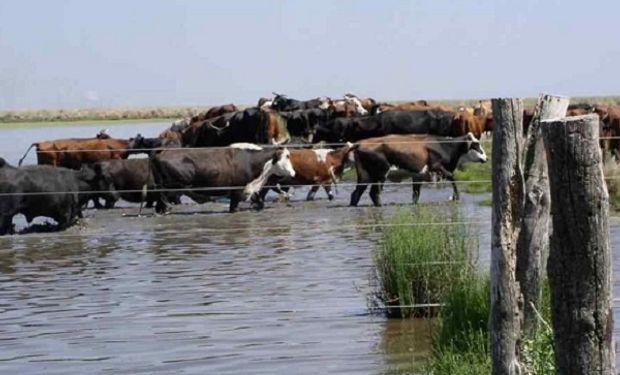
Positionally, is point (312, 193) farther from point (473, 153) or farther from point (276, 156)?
point (473, 153)

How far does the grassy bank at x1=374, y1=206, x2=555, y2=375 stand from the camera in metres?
8.35

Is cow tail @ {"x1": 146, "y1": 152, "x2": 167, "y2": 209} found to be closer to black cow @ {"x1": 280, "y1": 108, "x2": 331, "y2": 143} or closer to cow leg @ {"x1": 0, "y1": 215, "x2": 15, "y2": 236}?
cow leg @ {"x1": 0, "y1": 215, "x2": 15, "y2": 236}

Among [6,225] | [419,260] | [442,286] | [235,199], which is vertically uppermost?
[419,260]

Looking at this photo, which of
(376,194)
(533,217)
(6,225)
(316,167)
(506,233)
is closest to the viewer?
(506,233)

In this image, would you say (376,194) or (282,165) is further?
(282,165)

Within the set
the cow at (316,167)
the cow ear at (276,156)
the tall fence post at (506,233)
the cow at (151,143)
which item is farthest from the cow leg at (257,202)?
the tall fence post at (506,233)

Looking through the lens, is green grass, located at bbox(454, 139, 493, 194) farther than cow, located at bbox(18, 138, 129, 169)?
No

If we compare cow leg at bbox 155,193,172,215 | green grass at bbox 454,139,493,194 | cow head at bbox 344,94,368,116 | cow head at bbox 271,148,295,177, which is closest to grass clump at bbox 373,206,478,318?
cow leg at bbox 155,193,172,215

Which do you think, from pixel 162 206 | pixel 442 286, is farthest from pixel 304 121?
pixel 442 286

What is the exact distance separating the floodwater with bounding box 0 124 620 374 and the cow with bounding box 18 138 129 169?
6.98 metres

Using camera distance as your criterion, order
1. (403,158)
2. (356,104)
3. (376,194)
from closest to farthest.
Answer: (376,194), (403,158), (356,104)

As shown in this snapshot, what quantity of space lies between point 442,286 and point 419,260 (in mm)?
334

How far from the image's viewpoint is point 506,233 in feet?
24.7

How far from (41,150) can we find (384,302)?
60.9 ft
